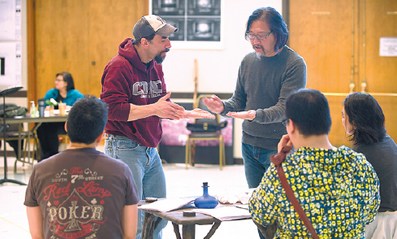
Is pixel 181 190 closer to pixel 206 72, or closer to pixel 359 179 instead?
pixel 206 72

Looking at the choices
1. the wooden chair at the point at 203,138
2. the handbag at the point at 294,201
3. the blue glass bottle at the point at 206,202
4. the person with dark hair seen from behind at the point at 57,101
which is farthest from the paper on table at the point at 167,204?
the person with dark hair seen from behind at the point at 57,101

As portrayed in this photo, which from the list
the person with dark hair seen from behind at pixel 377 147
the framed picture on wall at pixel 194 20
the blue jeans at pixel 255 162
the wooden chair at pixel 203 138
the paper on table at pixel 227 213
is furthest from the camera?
the framed picture on wall at pixel 194 20

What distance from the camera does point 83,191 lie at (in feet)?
9.48

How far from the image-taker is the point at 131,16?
10594 millimetres

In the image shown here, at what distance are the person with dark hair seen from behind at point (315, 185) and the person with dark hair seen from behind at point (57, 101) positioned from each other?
7.11 m

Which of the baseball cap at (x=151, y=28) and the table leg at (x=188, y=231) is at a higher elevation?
the baseball cap at (x=151, y=28)

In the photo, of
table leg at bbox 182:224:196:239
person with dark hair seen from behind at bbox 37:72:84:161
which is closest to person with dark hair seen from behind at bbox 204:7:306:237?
table leg at bbox 182:224:196:239

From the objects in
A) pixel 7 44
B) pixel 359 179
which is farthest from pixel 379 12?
pixel 359 179

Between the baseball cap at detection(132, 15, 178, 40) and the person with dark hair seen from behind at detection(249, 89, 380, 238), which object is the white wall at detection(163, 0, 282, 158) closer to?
the baseball cap at detection(132, 15, 178, 40)

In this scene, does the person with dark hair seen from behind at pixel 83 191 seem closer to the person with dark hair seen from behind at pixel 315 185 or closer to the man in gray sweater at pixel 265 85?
the person with dark hair seen from behind at pixel 315 185

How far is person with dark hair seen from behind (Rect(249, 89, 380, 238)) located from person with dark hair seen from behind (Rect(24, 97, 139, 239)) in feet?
1.71

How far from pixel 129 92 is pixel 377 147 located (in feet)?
4.42

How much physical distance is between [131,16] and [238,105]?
6.43 m

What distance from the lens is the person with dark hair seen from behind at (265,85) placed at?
4133mm
